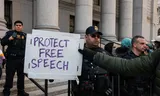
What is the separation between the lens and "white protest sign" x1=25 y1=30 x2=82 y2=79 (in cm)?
322

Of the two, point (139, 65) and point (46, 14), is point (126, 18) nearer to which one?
point (46, 14)

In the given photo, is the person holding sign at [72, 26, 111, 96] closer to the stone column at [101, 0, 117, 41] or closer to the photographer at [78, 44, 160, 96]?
the photographer at [78, 44, 160, 96]

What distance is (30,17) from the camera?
1495 centimetres

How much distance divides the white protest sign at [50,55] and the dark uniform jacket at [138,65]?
2.68ft

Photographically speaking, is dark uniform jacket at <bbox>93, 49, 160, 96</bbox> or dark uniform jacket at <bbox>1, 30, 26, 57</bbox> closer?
dark uniform jacket at <bbox>93, 49, 160, 96</bbox>

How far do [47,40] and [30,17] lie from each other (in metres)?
12.1

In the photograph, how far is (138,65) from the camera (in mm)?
2289

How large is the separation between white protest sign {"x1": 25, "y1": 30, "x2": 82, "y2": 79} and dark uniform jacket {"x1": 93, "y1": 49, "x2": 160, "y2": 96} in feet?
2.68

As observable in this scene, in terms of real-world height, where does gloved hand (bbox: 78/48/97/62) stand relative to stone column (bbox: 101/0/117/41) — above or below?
below

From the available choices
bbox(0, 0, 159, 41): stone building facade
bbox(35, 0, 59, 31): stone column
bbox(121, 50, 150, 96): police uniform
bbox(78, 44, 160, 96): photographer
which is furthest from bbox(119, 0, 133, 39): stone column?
bbox(78, 44, 160, 96): photographer

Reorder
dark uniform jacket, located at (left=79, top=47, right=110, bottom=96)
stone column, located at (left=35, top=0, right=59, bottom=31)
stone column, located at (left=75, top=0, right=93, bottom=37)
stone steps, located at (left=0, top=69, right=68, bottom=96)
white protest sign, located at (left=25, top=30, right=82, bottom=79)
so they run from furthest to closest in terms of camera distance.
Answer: stone column, located at (left=75, top=0, right=93, bottom=37) < stone column, located at (left=35, top=0, right=59, bottom=31) < stone steps, located at (left=0, top=69, right=68, bottom=96) < white protest sign, located at (left=25, top=30, right=82, bottom=79) < dark uniform jacket, located at (left=79, top=47, right=110, bottom=96)

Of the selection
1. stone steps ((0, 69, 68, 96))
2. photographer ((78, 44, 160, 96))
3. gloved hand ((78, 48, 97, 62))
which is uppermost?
gloved hand ((78, 48, 97, 62))

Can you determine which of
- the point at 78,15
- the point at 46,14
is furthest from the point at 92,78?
the point at 78,15

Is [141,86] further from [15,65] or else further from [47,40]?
[15,65]
